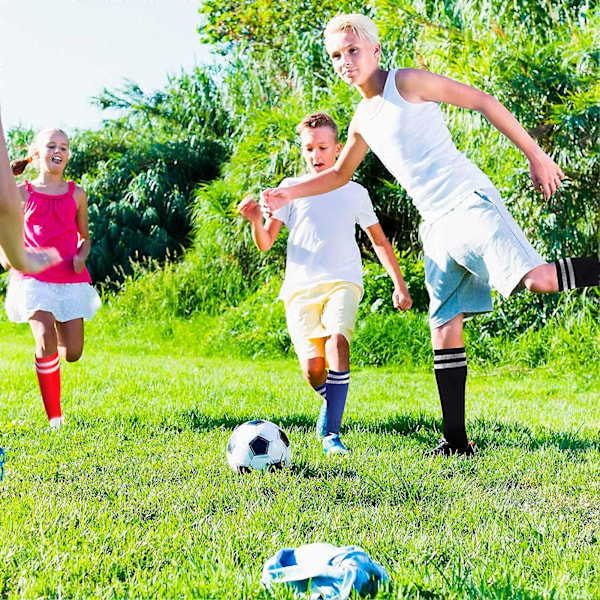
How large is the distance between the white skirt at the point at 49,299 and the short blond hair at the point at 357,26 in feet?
7.13

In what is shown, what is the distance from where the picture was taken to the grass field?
2.10 m

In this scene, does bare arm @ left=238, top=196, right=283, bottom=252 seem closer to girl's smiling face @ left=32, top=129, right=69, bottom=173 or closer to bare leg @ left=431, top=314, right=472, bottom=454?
bare leg @ left=431, top=314, right=472, bottom=454

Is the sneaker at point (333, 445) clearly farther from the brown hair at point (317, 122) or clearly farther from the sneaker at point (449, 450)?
the brown hair at point (317, 122)

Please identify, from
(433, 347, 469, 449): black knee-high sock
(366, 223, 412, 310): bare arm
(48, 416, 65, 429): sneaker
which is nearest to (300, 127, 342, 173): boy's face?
(366, 223, 412, 310): bare arm

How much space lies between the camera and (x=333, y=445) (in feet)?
12.0

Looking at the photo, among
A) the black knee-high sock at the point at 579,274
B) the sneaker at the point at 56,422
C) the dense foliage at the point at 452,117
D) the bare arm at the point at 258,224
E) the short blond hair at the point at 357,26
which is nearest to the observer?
the black knee-high sock at the point at 579,274

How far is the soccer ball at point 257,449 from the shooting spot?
3217 millimetres

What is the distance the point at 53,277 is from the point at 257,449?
6.64 feet

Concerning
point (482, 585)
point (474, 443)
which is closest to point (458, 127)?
point (474, 443)

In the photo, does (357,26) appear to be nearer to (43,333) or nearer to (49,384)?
(43,333)

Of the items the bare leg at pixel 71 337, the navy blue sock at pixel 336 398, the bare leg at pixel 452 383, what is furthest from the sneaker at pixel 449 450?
the bare leg at pixel 71 337

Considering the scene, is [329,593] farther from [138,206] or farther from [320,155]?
[138,206]

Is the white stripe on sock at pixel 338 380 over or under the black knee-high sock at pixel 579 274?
under

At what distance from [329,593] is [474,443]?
200 centimetres
